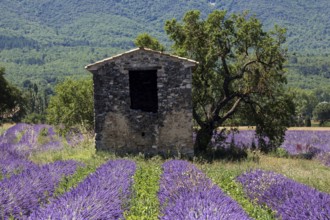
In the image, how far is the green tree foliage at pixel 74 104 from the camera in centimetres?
2608

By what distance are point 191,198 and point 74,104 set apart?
20.9 m

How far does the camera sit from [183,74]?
51.3 ft

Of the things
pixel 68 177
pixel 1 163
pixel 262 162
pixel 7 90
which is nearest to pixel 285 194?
pixel 68 177

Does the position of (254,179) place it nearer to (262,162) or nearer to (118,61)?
(262,162)

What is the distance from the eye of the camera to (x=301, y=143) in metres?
22.8

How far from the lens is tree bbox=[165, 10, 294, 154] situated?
Answer: 58.4 feet

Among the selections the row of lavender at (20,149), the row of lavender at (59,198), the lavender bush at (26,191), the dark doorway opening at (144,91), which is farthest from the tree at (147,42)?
the lavender bush at (26,191)

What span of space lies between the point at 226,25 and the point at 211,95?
2.97 metres

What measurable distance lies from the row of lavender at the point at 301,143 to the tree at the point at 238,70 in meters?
1.38

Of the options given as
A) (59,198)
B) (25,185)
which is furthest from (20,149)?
(59,198)

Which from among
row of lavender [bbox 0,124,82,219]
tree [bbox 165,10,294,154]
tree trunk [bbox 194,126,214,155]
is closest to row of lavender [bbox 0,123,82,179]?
row of lavender [bbox 0,124,82,219]

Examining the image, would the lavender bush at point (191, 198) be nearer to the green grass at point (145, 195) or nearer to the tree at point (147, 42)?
the green grass at point (145, 195)

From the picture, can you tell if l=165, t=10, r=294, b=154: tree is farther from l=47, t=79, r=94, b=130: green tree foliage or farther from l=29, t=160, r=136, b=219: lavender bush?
l=29, t=160, r=136, b=219: lavender bush

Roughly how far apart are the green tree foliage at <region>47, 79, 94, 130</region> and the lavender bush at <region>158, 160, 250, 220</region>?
1567 centimetres
